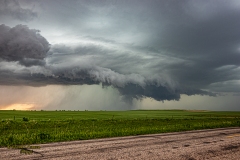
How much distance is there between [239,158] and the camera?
29.4 feet

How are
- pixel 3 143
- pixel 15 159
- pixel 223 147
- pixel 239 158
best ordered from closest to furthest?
pixel 15 159
pixel 239 158
pixel 223 147
pixel 3 143

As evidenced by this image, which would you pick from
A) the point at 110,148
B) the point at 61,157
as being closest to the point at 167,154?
the point at 110,148

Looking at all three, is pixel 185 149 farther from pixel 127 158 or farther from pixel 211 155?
pixel 127 158

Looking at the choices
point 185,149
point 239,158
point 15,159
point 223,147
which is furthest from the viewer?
point 223,147

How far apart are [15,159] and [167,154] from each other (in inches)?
234

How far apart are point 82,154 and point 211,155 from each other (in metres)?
5.35

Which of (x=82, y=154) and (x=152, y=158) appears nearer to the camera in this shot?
(x=152, y=158)

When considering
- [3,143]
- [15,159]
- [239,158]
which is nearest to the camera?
[15,159]

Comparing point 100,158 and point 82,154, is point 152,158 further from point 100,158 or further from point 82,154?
point 82,154

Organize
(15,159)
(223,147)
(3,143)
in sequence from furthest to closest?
1. (3,143)
2. (223,147)
3. (15,159)

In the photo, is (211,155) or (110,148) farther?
(110,148)

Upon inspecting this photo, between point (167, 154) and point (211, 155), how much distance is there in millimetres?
1842

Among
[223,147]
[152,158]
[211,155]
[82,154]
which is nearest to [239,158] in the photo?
[211,155]

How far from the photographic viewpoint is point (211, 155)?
9.35 metres
